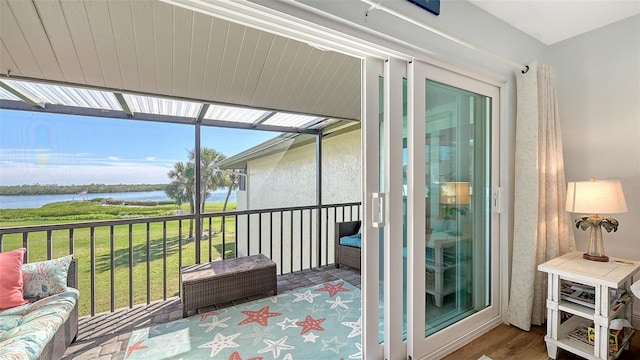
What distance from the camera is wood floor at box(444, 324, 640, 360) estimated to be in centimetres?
A: 185

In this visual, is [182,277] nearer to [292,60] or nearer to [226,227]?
[226,227]

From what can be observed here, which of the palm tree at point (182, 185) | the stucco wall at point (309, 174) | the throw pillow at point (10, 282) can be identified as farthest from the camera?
the stucco wall at point (309, 174)

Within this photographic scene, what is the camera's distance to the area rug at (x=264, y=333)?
191 centimetres

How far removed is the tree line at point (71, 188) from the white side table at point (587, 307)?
3.67 m

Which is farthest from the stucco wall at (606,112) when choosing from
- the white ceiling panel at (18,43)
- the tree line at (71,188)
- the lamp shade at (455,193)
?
the tree line at (71,188)

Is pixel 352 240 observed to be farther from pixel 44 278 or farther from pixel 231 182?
pixel 44 278

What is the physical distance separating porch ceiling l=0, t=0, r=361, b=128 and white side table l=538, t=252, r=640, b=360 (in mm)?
2213

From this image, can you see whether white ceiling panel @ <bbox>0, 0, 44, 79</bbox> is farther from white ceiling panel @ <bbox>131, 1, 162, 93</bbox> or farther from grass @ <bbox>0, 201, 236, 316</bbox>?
grass @ <bbox>0, 201, 236, 316</bbox>

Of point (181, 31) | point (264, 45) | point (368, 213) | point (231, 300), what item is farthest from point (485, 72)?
point (231, 300)

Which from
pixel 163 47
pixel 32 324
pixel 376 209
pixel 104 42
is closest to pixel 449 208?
pixel 376 209

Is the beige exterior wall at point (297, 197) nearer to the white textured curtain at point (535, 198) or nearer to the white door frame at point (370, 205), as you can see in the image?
the white textured curtain at point (535, 198)

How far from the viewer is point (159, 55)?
1.81m

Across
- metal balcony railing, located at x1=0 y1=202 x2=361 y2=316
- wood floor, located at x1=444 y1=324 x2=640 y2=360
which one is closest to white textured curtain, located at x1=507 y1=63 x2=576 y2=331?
wood floor, located at x1=444 y1=324 x2=640 y2=360

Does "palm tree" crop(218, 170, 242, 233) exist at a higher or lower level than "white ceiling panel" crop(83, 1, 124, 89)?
lower
